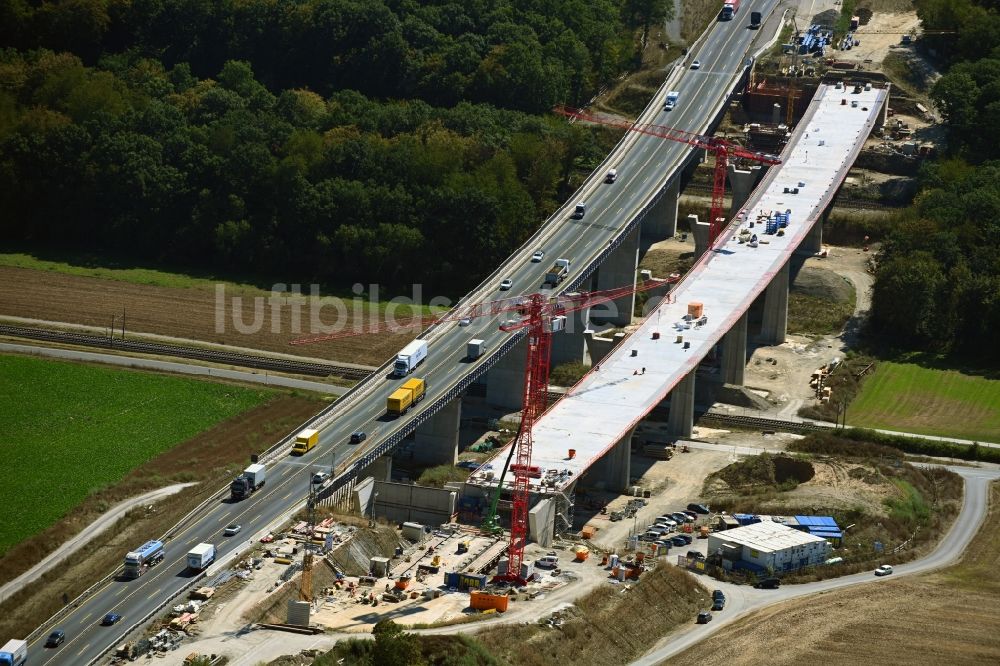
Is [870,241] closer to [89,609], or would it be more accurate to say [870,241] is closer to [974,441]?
[974,441]

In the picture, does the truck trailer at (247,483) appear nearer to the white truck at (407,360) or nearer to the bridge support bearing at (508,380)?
the white truck at (407,360)

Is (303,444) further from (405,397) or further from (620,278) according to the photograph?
(620,278)

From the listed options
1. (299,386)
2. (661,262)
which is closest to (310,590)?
(299,386)

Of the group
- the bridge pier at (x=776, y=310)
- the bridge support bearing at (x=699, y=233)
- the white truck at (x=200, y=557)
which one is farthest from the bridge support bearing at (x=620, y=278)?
the white truck at (x=200, y=557)

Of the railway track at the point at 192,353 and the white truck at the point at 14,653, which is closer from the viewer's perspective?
the white truck at the point at 14,653

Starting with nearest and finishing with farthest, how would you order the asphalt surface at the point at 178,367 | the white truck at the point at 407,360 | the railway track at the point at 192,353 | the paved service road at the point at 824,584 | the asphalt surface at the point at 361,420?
the asphalt surface at the point at 361,420, the paved service road at the point at 824,584, the white truck at the point at 407,360, the asphalt surface at the point at 178,367, the railway track at the point at 192,353

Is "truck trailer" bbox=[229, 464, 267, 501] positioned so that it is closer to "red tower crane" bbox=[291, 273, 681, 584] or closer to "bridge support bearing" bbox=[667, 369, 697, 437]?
"red tower crane" bbox=[291, 273, 681, 584]
